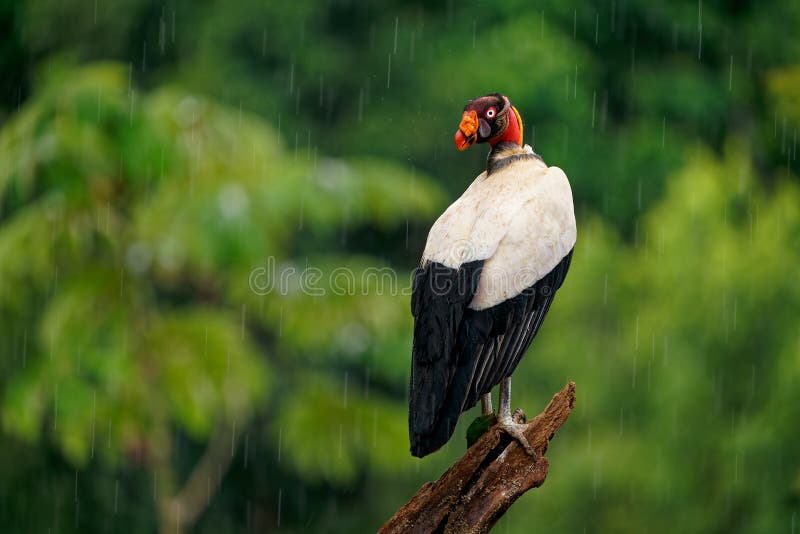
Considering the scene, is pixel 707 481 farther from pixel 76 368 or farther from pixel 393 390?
pixel 393 390

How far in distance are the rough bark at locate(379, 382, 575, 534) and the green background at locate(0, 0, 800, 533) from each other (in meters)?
3.93

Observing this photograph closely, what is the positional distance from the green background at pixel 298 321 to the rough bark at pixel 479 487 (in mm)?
3935

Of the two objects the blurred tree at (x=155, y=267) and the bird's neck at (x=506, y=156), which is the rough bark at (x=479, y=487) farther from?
the blurred tree at (x=155, y=267)

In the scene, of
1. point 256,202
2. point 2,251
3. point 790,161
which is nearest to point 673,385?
point 256,202

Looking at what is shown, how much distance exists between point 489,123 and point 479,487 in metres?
1.51

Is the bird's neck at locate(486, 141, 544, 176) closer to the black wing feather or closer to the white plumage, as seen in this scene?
the white plumage

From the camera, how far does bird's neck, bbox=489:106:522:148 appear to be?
474cm

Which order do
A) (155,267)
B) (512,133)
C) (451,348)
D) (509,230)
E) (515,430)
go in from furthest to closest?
(155,267)
(512,133)
(515,430)
(509,230)
(451,348)

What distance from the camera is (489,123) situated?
4645 mm

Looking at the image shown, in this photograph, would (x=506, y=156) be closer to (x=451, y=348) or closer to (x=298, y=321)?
(x=451, y=348)

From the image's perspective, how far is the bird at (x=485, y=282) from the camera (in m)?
4.39

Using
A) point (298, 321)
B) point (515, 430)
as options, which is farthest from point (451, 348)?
point (298, 321)

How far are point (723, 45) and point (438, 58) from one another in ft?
15.0

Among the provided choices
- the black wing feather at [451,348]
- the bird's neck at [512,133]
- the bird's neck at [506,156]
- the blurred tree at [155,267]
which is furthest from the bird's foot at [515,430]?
the blurred tree at [155,267]
